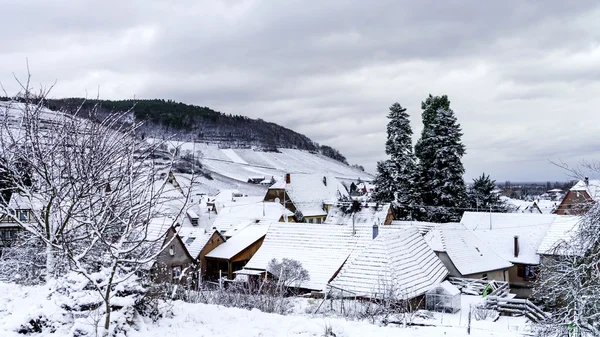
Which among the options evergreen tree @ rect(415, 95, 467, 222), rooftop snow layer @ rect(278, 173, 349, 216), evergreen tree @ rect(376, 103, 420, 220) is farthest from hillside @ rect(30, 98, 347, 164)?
evergreen tree @ rect(415, 95, 467, 222)

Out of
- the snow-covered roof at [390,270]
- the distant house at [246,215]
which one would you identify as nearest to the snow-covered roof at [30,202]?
the snow-covered roof at [390,270]

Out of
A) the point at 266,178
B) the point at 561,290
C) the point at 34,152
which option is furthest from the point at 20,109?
the point at 266,178

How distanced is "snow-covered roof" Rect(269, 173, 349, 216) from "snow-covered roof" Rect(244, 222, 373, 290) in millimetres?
24963

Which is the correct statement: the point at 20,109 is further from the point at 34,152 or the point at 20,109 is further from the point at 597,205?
the point at 597,205

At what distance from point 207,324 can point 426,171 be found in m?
32.4

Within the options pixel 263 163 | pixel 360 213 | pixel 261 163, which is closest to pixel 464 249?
pixel 360 213

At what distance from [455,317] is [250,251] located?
1778 centimetres

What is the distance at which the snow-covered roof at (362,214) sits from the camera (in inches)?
1390

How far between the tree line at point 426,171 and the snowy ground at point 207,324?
28.1 m

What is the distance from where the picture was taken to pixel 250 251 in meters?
31.6

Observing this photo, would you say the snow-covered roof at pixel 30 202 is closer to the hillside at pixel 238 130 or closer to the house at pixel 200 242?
the house at pixel 200 242

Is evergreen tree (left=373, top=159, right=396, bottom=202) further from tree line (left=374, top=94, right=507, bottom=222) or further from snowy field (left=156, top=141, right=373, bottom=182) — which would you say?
snowy field (left=156, top=141, right=373, bottom=182)

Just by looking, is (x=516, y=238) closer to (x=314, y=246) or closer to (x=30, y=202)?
(x=314, y=246)

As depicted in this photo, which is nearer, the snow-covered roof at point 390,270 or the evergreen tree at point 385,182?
the snow-covered roof at point 390,270
